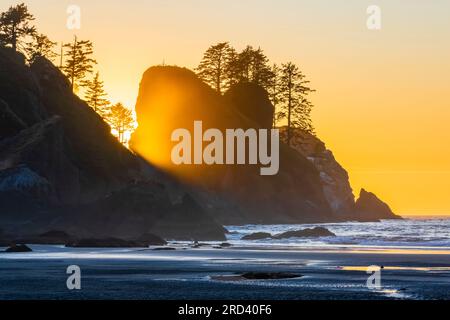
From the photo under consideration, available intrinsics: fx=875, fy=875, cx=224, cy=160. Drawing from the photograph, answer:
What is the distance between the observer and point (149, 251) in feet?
219

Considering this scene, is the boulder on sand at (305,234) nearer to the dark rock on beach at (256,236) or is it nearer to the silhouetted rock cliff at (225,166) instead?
the dark rock on beach at (256,236)

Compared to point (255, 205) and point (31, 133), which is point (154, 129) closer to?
point (255, 205)

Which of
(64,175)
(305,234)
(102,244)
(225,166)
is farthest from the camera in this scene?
(225,166)

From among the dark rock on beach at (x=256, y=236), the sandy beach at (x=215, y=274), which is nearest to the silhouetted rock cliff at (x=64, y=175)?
the dark rock on beach at (x=256, y=236)

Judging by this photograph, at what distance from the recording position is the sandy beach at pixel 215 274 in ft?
113

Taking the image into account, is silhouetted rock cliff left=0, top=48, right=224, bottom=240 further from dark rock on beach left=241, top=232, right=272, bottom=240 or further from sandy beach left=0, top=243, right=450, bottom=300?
sandy beach left=0, top=243, right=450, bottom=300

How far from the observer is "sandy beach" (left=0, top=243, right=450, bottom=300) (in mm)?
34406

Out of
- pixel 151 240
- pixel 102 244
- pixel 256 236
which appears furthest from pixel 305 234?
pixel 102 244

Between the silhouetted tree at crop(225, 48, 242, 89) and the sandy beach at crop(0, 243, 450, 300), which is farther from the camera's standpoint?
the silhouetted tree at crop(225, 48, 242, 89)

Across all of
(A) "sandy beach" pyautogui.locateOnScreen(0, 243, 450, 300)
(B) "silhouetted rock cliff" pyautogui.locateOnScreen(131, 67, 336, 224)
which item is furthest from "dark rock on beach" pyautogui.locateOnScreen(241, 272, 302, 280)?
(B) "silhouetted rock cliff" pyautogui.locateOnScreen(131, 67, 336, 224)

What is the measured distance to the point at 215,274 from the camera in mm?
44406

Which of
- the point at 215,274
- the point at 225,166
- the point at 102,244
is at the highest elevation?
the point at 225,166

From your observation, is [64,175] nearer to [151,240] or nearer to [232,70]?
[151,240]
